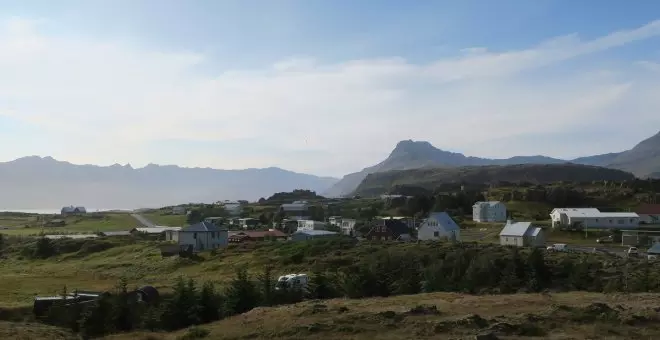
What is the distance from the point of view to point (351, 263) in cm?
5031

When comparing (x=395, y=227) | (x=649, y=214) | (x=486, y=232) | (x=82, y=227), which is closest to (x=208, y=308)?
(x=395, y=227)

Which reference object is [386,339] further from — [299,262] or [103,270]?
[103,270]

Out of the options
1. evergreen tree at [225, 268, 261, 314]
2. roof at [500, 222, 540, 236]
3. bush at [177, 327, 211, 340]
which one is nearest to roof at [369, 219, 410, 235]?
roof at [500, 222, 540, 236]

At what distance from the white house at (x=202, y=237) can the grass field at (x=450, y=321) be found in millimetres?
47005

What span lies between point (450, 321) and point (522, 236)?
4520 cm

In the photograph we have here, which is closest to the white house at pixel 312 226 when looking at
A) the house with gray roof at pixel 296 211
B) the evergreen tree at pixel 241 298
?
the house with gray roof at pixel 296 211

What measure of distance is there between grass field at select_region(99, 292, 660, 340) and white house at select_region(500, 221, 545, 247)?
37163 mm

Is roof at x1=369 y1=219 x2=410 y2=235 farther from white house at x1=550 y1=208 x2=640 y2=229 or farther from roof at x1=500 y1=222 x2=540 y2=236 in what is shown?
white house at x1=550 y1=208 x2=640 y2=229

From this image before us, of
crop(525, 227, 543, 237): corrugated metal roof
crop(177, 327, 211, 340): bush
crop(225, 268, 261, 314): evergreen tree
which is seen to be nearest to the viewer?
crop(177, 327, 211, 340): bush

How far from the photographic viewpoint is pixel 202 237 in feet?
234

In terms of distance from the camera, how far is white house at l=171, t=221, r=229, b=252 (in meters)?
70.3

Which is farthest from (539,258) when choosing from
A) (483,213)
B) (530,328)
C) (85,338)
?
(483,213)

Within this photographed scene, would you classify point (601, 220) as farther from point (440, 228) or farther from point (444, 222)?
point (440, 228)

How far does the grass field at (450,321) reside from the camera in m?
19.0
